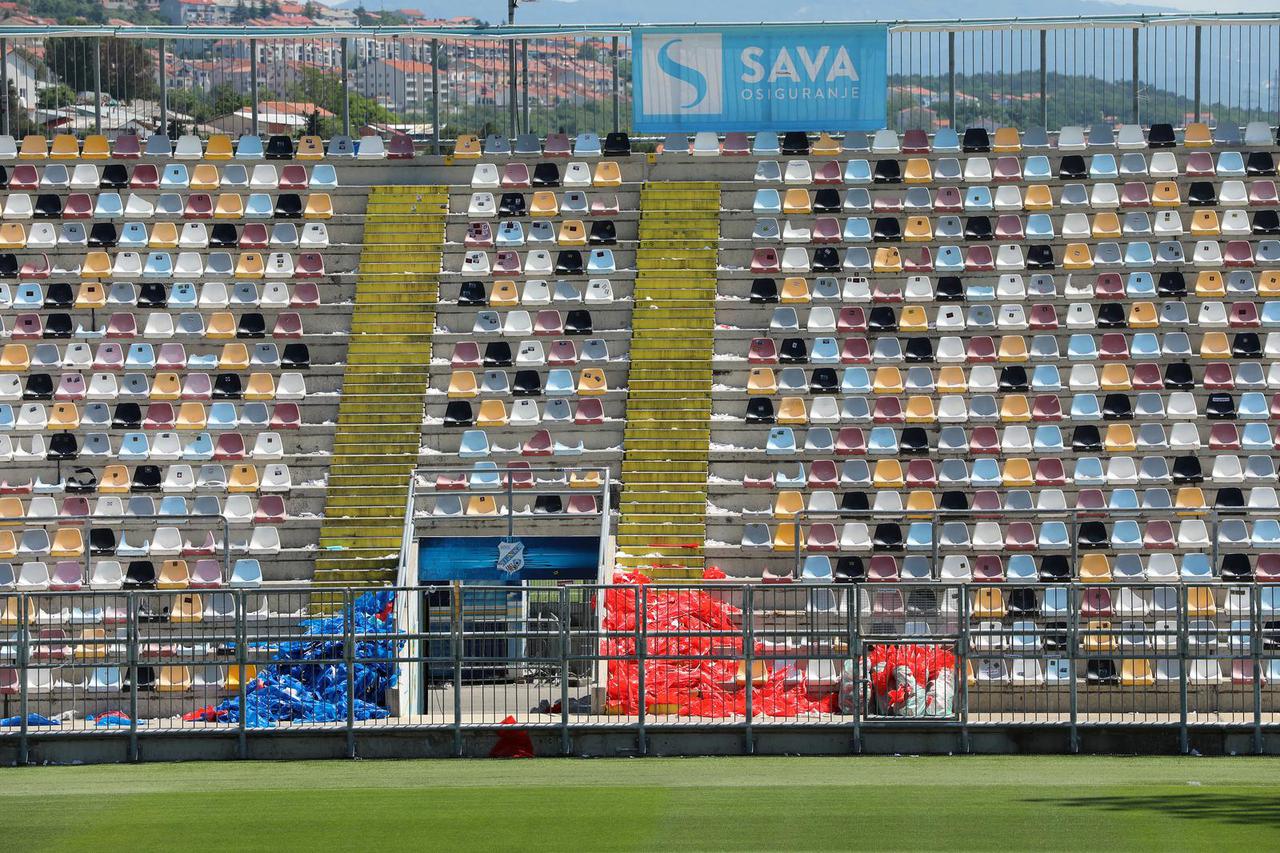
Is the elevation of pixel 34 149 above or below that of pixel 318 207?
above

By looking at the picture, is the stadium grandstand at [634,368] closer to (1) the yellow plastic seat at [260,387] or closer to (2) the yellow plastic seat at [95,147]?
(1) the yellow plastic seat at [260,387]

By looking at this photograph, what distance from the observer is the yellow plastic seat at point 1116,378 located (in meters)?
32.9

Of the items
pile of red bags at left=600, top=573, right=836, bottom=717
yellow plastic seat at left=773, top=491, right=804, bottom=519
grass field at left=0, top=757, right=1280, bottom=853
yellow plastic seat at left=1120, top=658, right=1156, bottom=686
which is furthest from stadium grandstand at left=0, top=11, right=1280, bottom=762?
grass field at left=0, top=757, right=1280, bottom=853

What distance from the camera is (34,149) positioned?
38.0 m

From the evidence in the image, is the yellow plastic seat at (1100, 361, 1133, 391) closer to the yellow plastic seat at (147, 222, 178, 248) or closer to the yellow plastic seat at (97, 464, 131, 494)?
the yellow plastic seat at (97, 464, 131, 494)

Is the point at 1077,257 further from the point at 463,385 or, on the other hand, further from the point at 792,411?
the point at 463,385

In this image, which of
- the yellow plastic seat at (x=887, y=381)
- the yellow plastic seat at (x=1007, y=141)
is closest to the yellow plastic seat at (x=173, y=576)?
the yellow plastic seat at (x=887, y=381)

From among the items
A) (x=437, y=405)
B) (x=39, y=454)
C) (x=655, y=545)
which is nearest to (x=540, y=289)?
(x=437, y=405)

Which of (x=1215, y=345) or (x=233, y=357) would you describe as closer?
(x=1215, y=345)

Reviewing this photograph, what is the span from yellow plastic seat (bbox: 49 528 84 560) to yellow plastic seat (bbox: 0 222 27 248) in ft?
23.2

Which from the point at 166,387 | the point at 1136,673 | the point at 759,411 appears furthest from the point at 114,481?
the point at 1136,673

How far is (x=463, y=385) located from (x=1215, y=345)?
476 inches

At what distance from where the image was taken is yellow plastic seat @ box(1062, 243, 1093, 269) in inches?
1371

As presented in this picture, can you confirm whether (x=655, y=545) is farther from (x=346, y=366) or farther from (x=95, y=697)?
(x=95, y=697)
